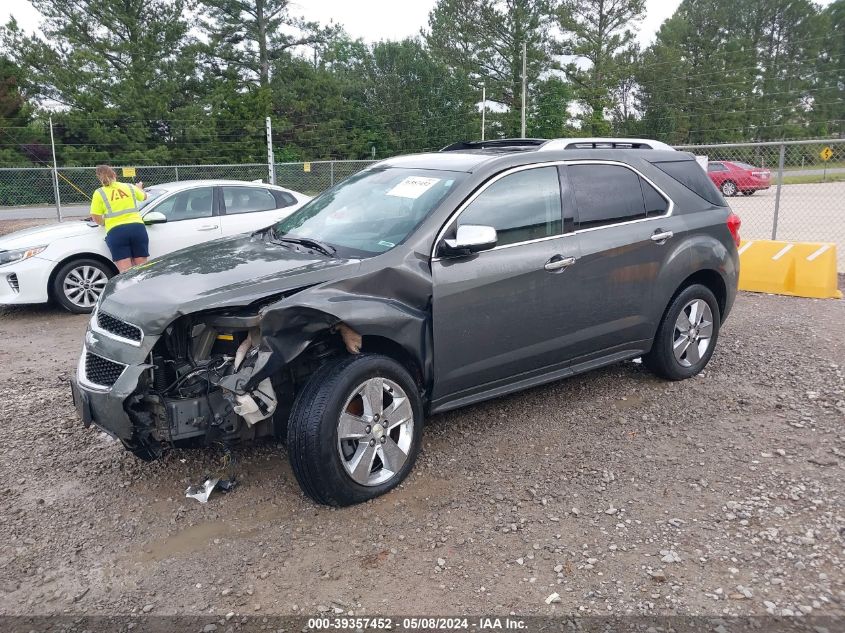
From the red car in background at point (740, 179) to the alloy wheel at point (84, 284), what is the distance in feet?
67.9

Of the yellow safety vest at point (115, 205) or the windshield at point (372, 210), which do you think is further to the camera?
the yellow safety vest at point (115, 205)

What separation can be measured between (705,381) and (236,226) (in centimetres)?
601

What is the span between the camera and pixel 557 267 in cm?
436

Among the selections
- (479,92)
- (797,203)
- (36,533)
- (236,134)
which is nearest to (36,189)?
(236,134)

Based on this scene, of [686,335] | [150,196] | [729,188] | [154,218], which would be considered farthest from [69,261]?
[729,188]

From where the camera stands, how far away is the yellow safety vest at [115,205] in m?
7.79

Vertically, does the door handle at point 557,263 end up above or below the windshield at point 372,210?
below

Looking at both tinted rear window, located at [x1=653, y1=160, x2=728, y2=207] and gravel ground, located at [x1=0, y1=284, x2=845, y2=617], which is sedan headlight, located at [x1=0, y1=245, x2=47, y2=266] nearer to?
gravel ground, located at [x1=0, y1=284, x2=845, y2=617]

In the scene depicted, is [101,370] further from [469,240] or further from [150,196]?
[150,196]

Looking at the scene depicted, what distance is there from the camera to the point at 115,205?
7801 mm

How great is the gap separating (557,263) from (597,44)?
4755cm

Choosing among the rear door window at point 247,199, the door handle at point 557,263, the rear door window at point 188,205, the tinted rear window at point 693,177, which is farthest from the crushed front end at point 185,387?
the rear door window at point 247,199

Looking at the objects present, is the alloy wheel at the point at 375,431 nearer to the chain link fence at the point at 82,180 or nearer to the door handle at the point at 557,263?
the door handle at the point at 557,263

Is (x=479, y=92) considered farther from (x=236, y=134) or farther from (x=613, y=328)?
(x=613, y=328)
